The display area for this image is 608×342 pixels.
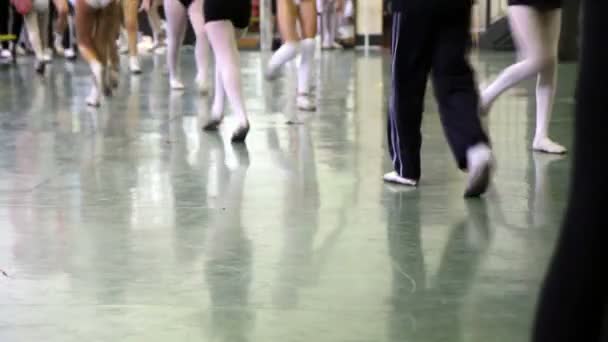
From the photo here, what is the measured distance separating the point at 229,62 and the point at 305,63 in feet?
6.57

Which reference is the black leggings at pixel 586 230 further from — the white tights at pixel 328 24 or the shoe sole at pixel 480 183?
the white tights at pixel 328 24

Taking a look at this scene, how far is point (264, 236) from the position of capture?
4.16 meters

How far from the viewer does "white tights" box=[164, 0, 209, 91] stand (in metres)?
9.37

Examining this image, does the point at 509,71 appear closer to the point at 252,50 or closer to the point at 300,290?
the point at 300,290

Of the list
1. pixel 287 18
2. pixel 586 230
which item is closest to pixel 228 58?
pixel 287 18

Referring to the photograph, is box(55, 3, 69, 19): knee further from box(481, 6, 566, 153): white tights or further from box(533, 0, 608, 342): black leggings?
box(533, 0, 608, 342): black leggings

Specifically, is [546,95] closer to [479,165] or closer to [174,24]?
[479,165]

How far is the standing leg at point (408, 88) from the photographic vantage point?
4957mm

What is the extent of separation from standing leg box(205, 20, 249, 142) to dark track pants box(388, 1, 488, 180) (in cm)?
193

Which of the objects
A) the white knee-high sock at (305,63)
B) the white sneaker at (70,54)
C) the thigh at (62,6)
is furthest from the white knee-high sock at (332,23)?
the white knee-high sock at (305,63)

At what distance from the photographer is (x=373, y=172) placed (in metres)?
5.71

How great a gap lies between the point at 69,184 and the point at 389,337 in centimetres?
285

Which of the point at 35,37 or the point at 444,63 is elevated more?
the point at 444,63

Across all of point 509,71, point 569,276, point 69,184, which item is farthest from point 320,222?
point 569,276
